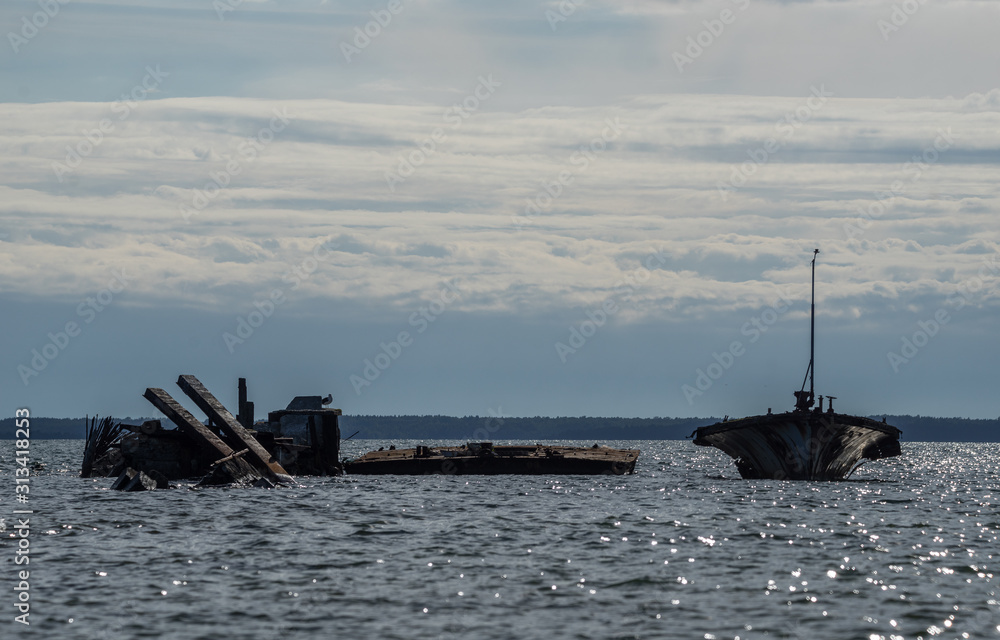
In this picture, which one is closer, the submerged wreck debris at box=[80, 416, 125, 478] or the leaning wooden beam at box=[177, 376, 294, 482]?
the leaning wooden beam at box=[177, 376, 294, 482]

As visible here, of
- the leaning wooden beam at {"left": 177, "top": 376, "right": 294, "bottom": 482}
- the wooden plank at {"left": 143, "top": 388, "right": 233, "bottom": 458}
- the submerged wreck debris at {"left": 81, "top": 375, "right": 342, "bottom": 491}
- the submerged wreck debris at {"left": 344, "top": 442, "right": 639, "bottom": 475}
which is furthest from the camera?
the submerged wreck debris at {"left": 344, "top": 442, "right": 639, "bottom": 475}

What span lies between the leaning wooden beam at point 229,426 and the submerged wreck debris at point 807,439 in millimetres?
20532

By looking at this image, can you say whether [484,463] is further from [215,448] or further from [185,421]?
[185,421]

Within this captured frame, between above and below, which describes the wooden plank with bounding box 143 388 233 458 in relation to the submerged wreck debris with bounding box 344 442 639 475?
above

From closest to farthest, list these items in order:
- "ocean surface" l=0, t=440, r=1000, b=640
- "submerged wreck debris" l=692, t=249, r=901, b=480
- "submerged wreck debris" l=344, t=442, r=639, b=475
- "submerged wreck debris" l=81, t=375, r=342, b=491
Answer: "ocean surface" l=0, t=440, r=1000, b=640
"submerged wreck debris" l=81, t=375, r=342, b=491
"submerged wreck debris" l=692, t=249, r=901, b=480
"submerged wreck debris" l=344, t=442, r=639, b=475

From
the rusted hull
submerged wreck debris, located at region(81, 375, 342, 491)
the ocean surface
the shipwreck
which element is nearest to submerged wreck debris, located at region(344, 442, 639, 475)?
the shipwreck

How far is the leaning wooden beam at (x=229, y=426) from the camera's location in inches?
1646

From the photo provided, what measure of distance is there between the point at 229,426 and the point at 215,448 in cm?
100

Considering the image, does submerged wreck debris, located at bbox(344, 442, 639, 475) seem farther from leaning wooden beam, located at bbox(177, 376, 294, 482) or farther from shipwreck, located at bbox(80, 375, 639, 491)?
leaning wooden beam, located at bbox(177, 376, 294, 482)

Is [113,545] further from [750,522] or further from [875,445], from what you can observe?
[875,445]

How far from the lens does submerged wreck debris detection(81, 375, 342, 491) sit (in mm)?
40719

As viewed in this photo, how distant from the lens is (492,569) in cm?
2086

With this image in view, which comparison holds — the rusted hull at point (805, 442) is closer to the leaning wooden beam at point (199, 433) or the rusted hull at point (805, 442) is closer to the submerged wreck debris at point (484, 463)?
the submerged wreck debris at point (484, 463)

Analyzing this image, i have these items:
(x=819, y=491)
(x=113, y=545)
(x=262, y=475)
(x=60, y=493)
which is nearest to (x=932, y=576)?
(x=113, y=545)
